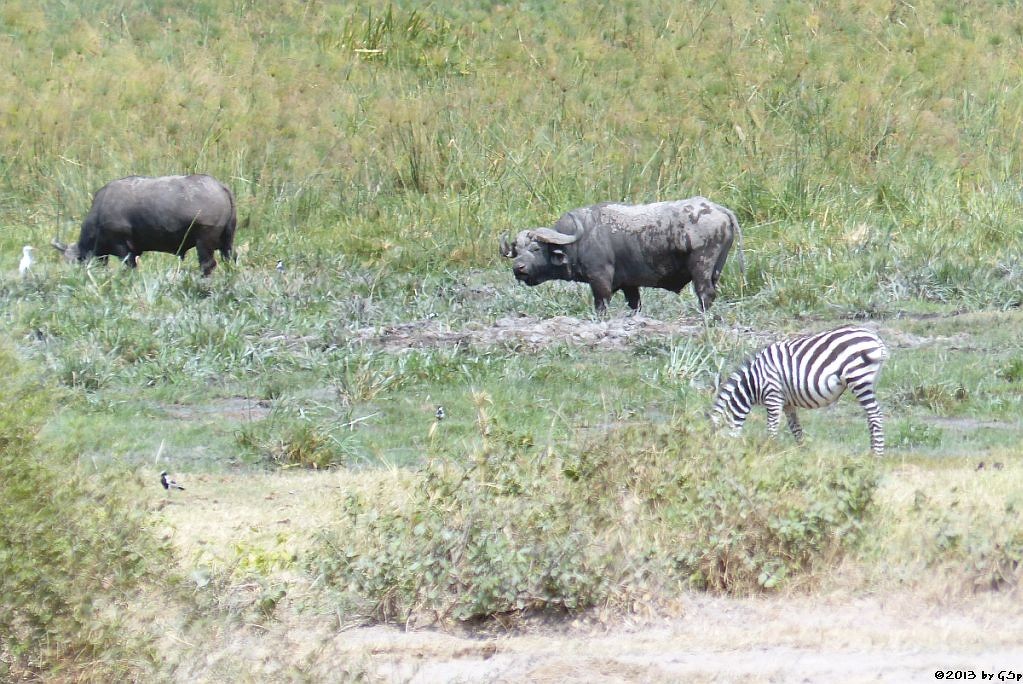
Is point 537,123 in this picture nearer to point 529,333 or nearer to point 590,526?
point 529,333

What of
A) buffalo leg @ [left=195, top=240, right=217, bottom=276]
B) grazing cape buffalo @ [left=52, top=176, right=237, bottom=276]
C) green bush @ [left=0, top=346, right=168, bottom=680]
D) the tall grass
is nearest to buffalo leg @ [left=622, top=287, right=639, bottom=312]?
the tall grass

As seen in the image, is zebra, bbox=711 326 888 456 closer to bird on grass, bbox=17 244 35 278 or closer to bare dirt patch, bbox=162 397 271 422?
bare dirt patch, bbox=162 397 271 422

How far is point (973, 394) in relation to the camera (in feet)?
37.1

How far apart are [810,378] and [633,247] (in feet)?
18.2

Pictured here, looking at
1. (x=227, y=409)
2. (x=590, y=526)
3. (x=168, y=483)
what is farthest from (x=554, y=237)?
(x=590, y=526)

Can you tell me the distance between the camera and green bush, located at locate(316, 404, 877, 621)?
6.60 metres

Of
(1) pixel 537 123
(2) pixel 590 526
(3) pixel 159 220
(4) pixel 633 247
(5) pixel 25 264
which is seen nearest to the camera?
(2) pixel 590 526

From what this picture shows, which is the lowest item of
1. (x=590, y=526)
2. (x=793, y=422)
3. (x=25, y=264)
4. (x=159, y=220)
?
(x=25, y=264)

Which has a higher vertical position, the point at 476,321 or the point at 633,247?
the point at 633,247

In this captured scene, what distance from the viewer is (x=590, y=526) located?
6977 mm

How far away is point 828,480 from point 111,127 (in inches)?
760

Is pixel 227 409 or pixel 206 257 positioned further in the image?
pixel 206 257

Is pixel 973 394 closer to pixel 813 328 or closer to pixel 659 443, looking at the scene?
pixel 813 328

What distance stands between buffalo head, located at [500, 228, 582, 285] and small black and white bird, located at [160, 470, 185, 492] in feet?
21.3
